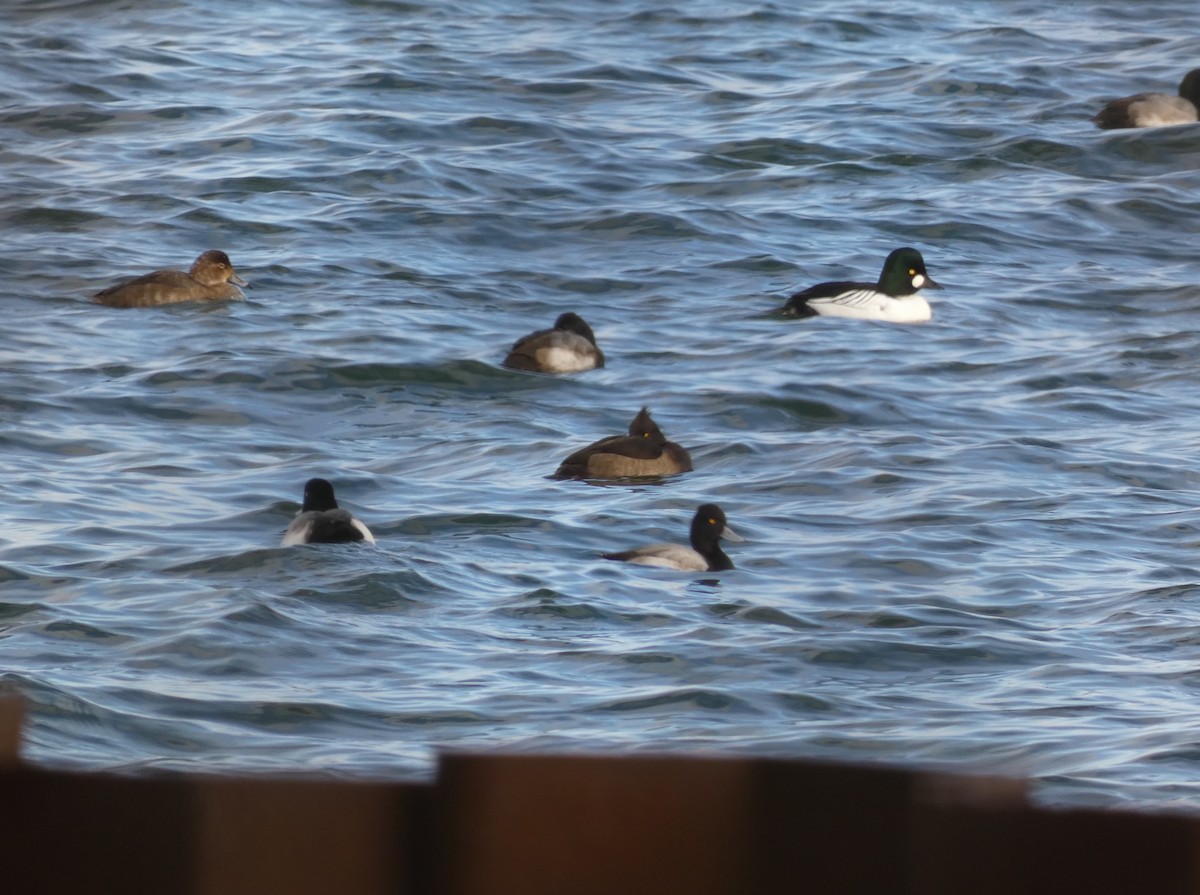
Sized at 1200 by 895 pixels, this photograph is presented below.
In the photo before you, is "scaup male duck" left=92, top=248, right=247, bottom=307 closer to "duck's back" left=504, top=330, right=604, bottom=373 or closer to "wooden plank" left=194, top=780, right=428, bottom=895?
"duck's back" left=504, top=330, right=604, bottom=373

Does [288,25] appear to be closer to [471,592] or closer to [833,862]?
[471,592]

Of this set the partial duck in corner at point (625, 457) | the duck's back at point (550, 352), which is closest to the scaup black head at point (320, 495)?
the partial duck in corner at point (625, 457)

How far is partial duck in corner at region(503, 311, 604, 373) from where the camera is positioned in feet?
49.7

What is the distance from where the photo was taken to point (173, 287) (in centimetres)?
1708

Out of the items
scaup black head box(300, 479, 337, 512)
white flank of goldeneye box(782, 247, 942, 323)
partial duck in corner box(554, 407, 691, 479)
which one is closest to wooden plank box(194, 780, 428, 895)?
scaup black head box(300, 479, 337, 512)

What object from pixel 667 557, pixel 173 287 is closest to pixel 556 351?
pixel 173 287

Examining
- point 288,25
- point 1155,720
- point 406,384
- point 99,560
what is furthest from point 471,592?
point 288,25

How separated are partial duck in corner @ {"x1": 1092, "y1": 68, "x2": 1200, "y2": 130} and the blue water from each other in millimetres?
259

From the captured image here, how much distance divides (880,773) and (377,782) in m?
0.42

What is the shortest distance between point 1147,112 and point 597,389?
11.2 metres

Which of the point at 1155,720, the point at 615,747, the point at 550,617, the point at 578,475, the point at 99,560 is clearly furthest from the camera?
the point at 578,475

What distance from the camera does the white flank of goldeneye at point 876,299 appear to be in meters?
17.8

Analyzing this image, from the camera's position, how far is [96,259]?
19.0 meters

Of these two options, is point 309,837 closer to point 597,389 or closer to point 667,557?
point 667,557
